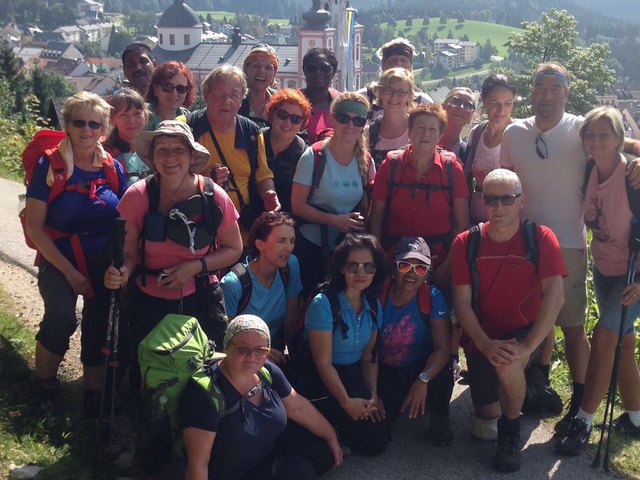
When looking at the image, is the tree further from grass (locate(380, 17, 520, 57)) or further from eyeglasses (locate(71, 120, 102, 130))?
grass (locate(380, 17, 520, 57))

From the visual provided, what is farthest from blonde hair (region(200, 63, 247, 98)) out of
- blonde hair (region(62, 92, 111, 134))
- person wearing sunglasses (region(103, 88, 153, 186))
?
blonde hair (region(62, 92, 111, 134))

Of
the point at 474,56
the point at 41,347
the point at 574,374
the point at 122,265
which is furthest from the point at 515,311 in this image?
the point at 474,56

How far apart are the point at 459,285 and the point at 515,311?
1.29 feet

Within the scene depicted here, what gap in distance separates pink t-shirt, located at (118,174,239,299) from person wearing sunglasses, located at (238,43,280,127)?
193 centimetres

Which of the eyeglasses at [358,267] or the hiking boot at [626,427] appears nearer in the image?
the eyeglasses at [358,267]

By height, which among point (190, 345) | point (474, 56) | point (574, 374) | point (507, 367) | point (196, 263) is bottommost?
point (474, 56)

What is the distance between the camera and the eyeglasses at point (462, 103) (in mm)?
6094

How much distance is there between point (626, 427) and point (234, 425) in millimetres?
2757

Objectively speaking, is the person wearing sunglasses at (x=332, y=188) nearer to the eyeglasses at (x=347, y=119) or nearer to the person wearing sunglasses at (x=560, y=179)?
the eyeglasses at (x=347, y=119)

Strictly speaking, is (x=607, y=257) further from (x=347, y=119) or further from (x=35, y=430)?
(x=35, y=430)

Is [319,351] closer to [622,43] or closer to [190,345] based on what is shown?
[190,345]

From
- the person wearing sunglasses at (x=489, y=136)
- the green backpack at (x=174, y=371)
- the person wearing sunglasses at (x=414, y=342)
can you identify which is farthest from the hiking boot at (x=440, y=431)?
the person wearing sunglasses at (x=489, y=136)

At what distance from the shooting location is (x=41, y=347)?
4.76 m

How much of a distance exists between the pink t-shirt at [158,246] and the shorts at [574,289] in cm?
229
